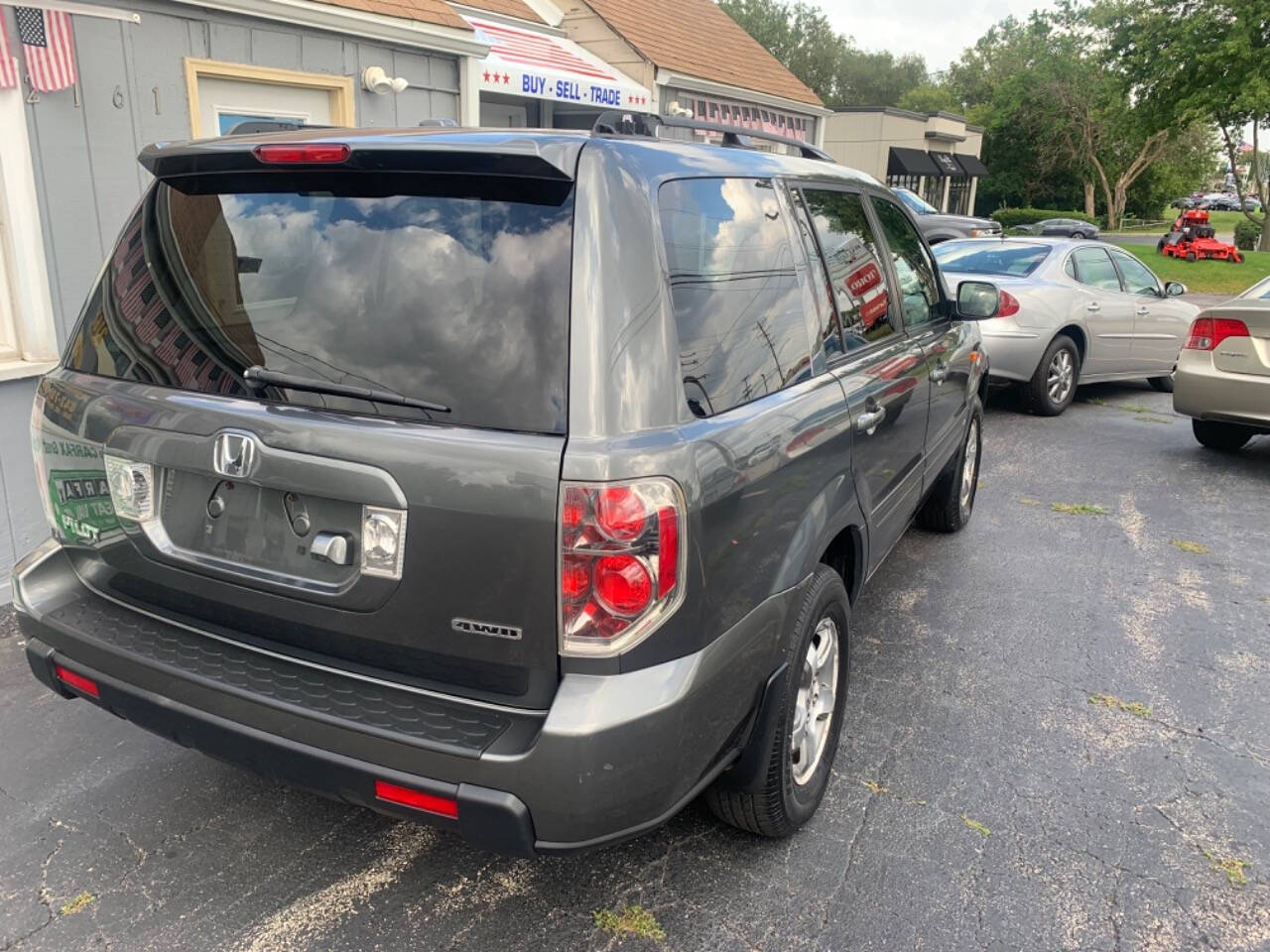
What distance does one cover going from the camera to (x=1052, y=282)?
8.71 metres

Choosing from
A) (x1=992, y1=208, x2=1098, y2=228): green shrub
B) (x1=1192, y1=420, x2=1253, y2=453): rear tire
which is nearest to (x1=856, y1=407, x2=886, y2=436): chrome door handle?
(x1=1192, y1=420, x2=1253, y2=453): rear tire

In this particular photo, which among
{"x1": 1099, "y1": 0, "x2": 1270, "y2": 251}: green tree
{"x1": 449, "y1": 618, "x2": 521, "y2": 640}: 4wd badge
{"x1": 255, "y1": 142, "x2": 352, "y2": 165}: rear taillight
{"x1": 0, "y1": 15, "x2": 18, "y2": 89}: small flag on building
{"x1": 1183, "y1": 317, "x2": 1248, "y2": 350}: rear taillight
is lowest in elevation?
{"x1": 449, "y1": 618, "x2": 521, "y2": 640}: 4wd badge

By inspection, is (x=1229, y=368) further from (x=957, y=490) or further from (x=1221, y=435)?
(x=957, y=490)

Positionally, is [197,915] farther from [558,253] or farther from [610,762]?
[558,253]

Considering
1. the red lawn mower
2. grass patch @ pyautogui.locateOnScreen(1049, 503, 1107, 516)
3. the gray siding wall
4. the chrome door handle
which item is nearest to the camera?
the chrome door handle

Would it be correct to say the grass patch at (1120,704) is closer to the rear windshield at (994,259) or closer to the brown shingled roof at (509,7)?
the rear windshield at (994,259)

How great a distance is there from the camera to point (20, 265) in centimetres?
459

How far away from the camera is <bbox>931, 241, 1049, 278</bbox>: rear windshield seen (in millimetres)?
9023

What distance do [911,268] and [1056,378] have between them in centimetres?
534

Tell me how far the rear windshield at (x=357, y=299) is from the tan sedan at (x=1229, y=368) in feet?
20.7

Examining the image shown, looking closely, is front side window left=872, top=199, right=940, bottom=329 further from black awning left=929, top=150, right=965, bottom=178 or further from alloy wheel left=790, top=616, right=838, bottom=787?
black awning left=929, top=150, right=965, bottom=178

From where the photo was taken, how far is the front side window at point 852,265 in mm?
3162

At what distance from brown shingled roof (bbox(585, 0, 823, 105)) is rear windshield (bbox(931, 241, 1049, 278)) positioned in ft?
16.1

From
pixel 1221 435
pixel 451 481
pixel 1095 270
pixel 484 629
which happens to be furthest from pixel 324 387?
pixel 1095 270
